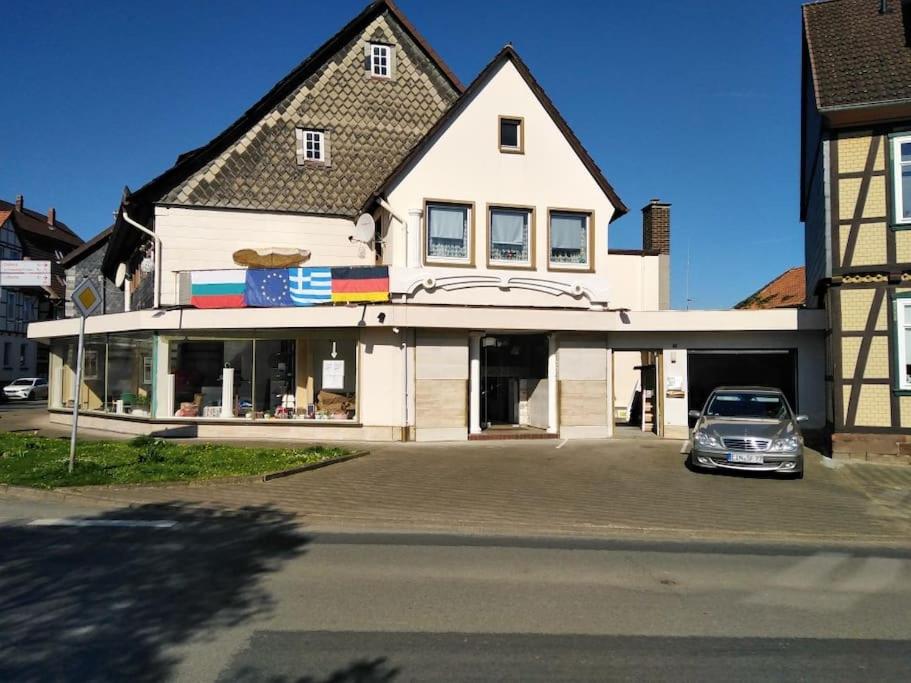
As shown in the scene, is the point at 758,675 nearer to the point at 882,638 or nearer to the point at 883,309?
the point at 882,638

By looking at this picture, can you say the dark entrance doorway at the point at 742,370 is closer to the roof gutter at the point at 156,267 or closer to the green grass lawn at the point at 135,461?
the green grass lawn at the point at 135,461

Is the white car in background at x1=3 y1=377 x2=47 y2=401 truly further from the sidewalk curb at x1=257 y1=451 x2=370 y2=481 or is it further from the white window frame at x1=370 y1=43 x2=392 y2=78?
the sidewalk curb at x1=257 y1=451 x2=370 y2=481

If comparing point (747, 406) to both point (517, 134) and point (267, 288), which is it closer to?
point (517, 134)

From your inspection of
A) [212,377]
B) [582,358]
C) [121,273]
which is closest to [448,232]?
[582,358]

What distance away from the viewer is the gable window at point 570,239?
19.3 m

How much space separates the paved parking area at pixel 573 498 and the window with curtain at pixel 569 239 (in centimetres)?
616

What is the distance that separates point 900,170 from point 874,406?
5056 millimetres

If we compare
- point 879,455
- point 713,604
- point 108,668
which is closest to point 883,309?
point 879,455

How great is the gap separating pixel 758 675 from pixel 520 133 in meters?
16.4

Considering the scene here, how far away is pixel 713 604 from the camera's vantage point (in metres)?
6.19

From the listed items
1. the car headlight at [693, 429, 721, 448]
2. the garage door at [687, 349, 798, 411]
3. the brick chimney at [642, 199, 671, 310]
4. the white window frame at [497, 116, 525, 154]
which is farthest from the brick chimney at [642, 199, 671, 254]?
the car headlight at [693, 429, 721, 448]

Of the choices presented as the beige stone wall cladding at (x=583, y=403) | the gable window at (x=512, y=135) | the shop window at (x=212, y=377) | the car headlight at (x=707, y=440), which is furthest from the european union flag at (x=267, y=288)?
the car headlight at (x=707, y=440)

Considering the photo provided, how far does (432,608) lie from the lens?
5.97 meters

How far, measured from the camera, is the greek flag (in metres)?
18.2
